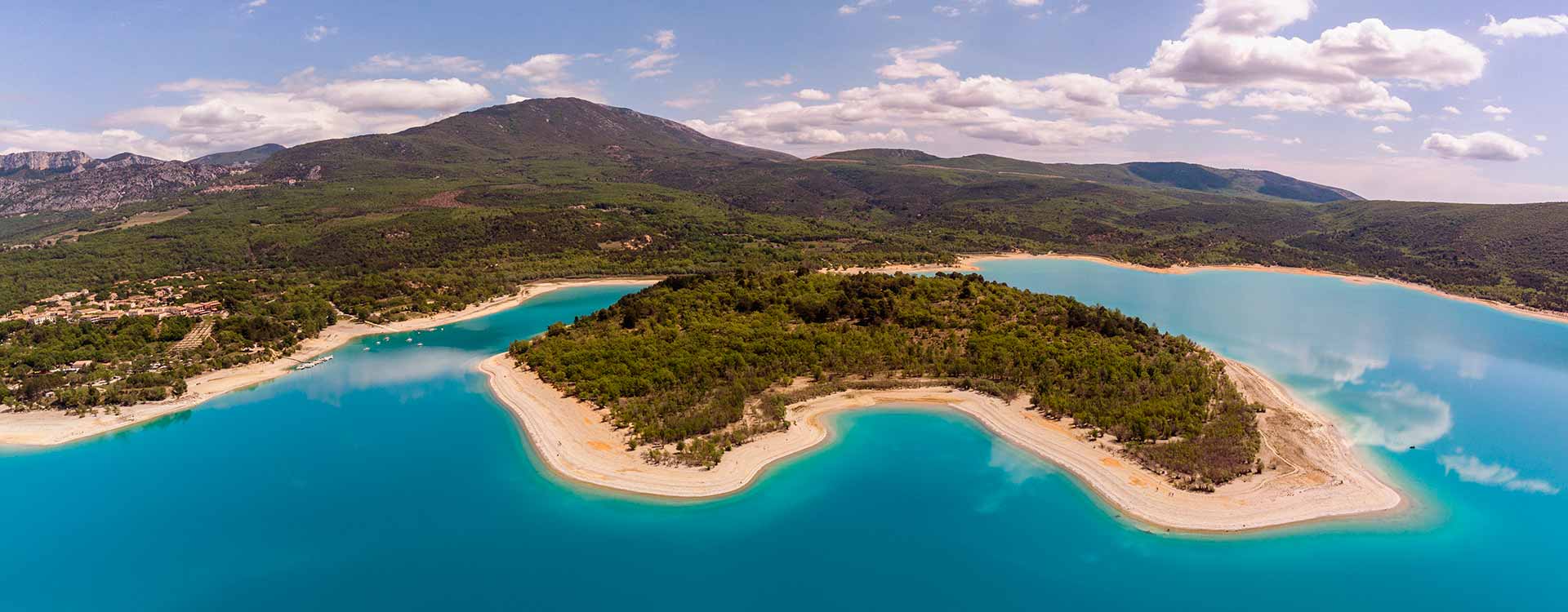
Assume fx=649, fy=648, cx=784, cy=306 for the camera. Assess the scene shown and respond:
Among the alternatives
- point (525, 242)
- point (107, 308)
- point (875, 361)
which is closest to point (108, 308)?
point (107, 308)

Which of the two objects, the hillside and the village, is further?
the hillside

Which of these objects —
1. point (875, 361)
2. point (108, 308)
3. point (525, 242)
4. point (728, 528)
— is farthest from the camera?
point (525, 242)

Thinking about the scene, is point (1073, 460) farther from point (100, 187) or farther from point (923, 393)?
point (100, 187)

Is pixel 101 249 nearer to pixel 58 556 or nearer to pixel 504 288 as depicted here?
pixel 504 288

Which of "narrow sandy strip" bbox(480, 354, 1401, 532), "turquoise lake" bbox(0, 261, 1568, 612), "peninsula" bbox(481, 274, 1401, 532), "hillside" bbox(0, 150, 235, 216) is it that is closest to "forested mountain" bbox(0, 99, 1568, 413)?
"hillside" bbox(0, 150, 235, 216)

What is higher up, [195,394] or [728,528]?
[195,394]

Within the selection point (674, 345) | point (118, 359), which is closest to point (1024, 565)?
point (674, 345)

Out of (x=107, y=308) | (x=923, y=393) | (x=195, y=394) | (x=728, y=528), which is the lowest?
(x=728, y=528)

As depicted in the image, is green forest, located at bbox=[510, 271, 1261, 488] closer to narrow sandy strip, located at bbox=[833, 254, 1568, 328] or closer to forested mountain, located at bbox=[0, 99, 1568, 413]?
forested mountain, located at bbox=[0, 99, 1568, 413]
